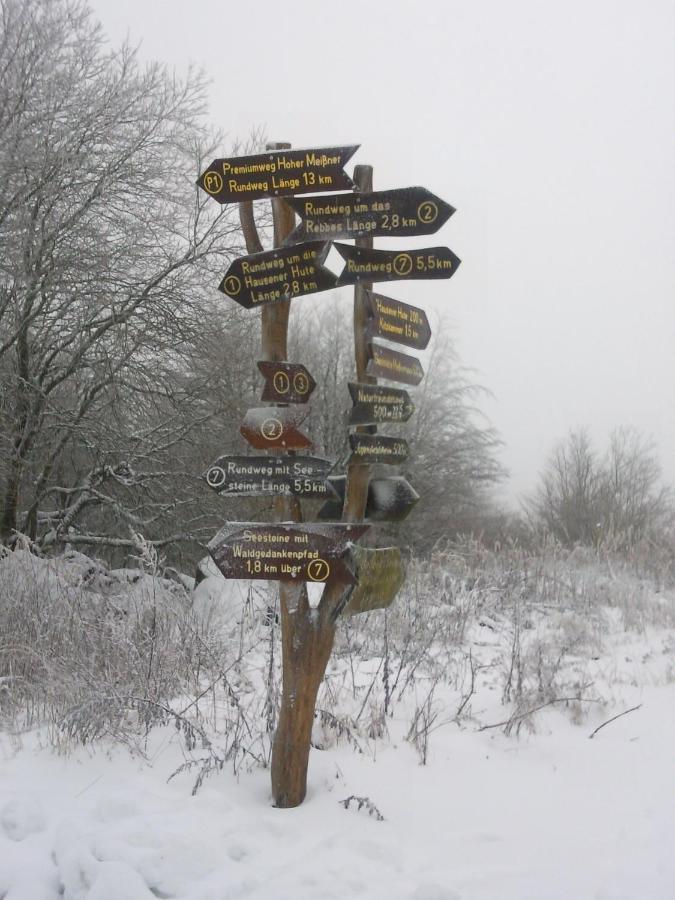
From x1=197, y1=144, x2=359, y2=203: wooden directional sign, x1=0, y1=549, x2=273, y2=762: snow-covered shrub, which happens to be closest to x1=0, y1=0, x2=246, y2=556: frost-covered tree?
x1=0, y1=549, x2=273, y2=762: snow-covered shrub

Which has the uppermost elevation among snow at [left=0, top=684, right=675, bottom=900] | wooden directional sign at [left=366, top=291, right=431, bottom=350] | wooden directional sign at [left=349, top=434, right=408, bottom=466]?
wooden directional sign at [left=366, top=291, right=431, bottom=350]

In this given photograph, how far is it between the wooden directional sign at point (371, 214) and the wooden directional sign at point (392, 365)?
1.73ft

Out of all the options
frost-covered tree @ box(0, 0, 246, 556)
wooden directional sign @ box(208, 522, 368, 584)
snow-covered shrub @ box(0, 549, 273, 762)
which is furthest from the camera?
frost-covered tree @ box(0, 0, 246, 556)

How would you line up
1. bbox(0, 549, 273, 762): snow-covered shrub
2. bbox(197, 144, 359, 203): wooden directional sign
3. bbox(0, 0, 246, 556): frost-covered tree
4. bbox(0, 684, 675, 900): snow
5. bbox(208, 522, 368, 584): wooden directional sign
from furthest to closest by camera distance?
1. bbox(0, 0, 246, 556): frost-covered tree
2. bbox(0, 549, 273, 762): snow-covered shrub
3. bbox(197, 144, 359, 203): wooden directional sign
4. bbox(208, 522, 368, 584): wooden directional sign
5. bbox(0, 684, 675, 900): snow

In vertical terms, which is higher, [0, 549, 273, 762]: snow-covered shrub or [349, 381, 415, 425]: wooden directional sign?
[349, 381, 415, 425]: wooden directional sign

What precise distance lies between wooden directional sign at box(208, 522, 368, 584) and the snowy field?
90 cm

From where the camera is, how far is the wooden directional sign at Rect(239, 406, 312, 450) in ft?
11.3

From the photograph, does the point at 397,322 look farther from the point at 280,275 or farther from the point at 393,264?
the point at 280,275

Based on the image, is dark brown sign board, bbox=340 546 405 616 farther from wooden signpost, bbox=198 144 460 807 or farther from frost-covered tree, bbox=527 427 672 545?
frost-covered tree, bbox=527 427 672 545

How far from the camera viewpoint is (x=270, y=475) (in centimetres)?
343

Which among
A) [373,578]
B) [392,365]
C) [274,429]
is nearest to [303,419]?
[274,429]

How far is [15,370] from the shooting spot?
10.5m

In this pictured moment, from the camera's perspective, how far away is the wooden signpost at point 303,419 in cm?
337

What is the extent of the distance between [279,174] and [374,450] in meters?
1.31
